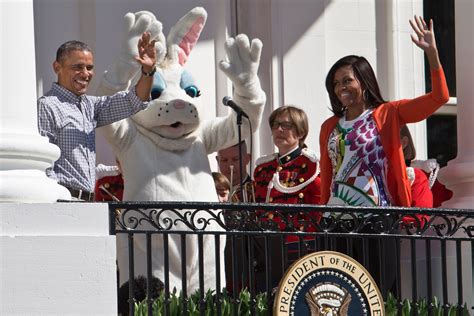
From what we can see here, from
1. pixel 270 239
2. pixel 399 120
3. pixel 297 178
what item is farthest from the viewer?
pixel 297 178

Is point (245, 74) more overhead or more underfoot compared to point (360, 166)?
more overhead

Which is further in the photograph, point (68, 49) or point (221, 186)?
point (221, 186)

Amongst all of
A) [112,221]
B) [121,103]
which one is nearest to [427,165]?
[121,103]

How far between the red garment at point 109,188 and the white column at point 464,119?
79.7 inches

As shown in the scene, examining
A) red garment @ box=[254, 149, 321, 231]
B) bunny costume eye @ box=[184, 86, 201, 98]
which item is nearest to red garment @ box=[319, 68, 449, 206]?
red garment @ box=[254, 149, 321, 231]

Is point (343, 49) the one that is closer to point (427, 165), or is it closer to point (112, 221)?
point (427, 165)

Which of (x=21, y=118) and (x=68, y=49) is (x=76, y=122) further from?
(x=21, y=118)

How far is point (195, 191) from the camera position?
34.2 feet

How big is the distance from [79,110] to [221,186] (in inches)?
68.7

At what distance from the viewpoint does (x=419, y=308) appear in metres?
9.33

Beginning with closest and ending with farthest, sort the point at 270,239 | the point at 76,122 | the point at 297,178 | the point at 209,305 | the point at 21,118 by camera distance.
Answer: the point at 21,118 → the point at 209,305 → the point at 270,239 → the point at 76,122 → the point at 297,178

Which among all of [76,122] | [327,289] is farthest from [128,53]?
[327,289]

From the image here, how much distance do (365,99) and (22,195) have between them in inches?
93.1

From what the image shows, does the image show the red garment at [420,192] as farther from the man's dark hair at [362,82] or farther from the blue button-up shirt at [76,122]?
the blue button-up shirt at [76,122]
